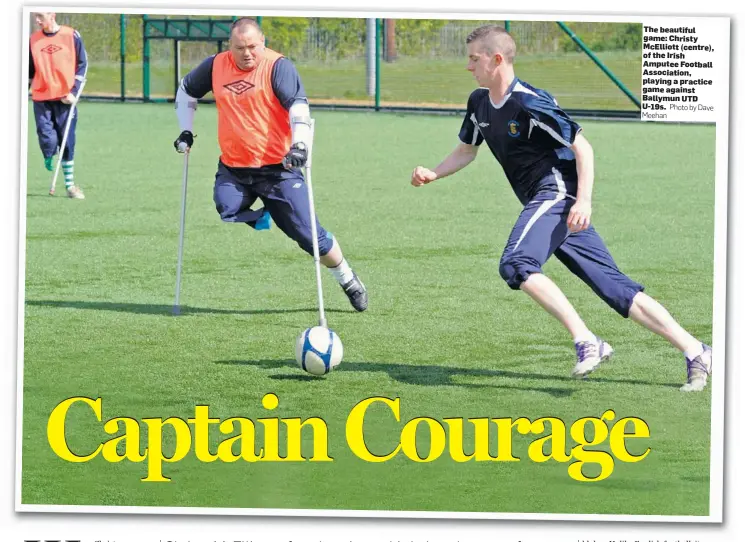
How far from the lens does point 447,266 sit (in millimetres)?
13367

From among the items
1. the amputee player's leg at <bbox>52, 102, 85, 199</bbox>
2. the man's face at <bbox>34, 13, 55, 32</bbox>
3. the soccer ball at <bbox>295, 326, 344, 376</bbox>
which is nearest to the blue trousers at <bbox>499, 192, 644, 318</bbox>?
the soccer ball at <bbox>295, 326, 344, 376</bbox>

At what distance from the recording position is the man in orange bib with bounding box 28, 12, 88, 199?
17.4m

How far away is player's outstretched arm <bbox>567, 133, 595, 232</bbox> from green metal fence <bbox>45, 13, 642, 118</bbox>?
617 inches

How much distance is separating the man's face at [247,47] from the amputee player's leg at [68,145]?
7.10 m

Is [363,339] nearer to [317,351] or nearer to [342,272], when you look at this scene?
Result: [342,272]

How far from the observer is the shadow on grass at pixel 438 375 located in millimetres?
9445

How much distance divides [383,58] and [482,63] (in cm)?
1923

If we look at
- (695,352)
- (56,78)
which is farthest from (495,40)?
(56,78)

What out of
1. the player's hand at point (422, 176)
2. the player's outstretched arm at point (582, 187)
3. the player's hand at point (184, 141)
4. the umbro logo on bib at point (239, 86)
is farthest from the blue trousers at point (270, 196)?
the player's outstretched arm at point (582, 187)

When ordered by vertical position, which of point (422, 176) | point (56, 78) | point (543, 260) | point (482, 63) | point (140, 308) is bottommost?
point (140, 308)

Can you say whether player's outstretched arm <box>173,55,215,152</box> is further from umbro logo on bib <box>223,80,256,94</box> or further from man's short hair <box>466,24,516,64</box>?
man's short hair <box>466,24,516,64</box>

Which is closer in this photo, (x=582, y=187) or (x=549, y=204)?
(x=582, y=187)

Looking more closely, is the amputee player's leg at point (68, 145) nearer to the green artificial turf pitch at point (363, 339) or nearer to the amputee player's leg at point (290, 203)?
the green artificial turf pitch at point (363, 339)

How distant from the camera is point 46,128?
17.8 metres
